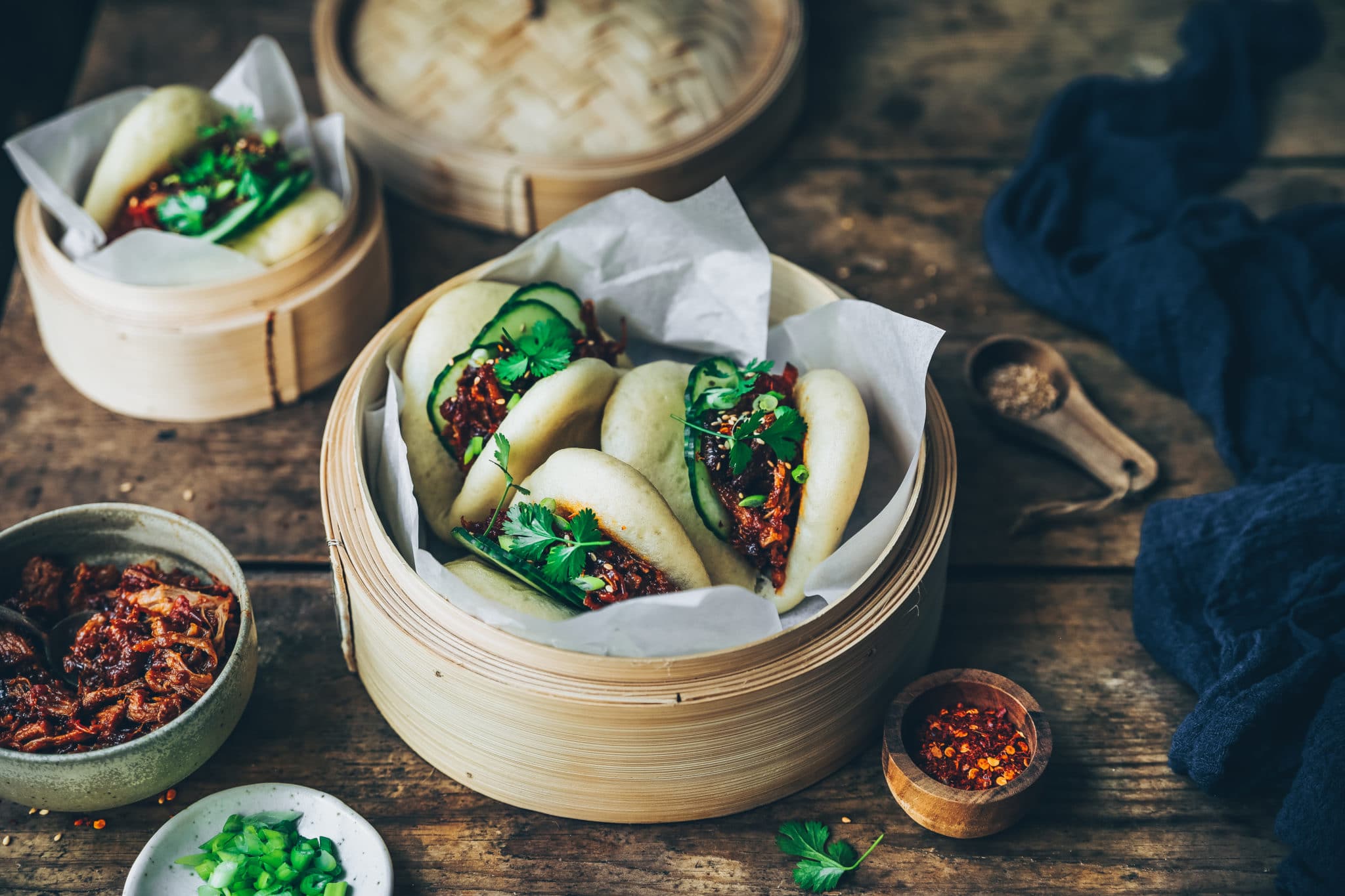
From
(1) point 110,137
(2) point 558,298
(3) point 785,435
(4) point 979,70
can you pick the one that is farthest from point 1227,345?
(1) point 110,137

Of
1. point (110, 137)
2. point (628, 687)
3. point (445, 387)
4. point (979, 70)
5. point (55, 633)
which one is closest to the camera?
point (628, 687)

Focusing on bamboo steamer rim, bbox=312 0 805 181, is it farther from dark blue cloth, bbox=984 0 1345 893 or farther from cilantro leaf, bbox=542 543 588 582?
cilantro leaf, bbox=542 543 588 582

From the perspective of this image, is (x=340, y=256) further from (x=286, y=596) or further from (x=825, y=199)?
(x=825, y=199)

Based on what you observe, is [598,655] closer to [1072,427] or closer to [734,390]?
[734,390]

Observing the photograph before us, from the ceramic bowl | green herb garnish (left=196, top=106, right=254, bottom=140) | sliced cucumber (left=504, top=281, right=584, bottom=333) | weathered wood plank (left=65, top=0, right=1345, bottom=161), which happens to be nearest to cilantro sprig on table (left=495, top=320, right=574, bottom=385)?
sliced cucumber (left=504, top=281, right=584, bottom=333)

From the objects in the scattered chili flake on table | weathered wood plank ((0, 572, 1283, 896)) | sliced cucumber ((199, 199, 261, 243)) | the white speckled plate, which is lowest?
weathered wood plank ((0, 572, 1283, 896))

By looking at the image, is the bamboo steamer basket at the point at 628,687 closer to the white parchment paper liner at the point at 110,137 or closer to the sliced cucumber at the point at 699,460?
the sliced cucumber at the point at 699,460

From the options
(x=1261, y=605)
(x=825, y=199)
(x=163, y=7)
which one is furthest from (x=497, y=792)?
(x=163, y=7)
